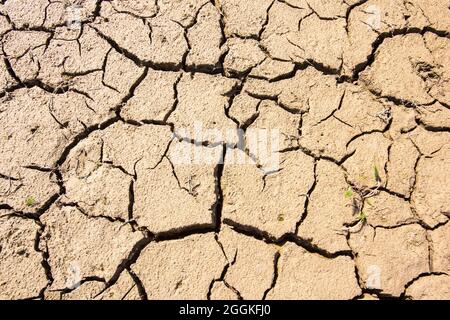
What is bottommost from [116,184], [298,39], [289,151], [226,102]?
[116,184]

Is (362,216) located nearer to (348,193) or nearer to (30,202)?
(348,193)

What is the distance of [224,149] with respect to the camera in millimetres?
2484

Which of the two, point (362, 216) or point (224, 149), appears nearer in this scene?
point (362, 216)

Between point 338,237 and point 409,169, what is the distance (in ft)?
1.95

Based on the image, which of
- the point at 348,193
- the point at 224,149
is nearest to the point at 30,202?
the point at 224,149

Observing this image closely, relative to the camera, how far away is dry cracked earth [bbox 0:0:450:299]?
2.20m

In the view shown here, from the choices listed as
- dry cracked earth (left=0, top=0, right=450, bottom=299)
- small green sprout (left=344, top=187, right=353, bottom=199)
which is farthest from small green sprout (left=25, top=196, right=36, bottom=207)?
small green sprout (left=344, top=187, right=353, bottom=199)

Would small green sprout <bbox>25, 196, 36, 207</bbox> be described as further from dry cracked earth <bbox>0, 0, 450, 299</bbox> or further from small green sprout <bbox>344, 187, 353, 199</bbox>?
small green sprout <bbox>344, 187, 353, 199</bbox>

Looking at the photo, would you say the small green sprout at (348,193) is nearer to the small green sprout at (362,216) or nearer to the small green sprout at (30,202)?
the small green sprout at (362,216)

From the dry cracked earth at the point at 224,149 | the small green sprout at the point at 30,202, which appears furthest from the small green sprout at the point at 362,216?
the small green sprout at the point at 30,202

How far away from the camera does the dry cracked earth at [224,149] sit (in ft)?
7.21

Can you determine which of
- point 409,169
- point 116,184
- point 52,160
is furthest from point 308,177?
point 52,160

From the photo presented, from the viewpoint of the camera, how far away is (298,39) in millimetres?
2846

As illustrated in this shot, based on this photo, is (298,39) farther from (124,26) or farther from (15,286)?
(15,286)
